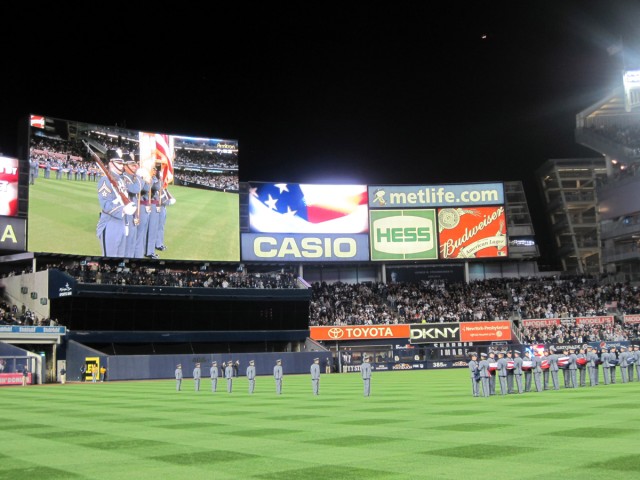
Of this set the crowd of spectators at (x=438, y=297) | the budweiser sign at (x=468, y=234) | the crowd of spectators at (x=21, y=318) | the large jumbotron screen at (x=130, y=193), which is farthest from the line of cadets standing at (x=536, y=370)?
the budweiser sign at (x=468, y=234)

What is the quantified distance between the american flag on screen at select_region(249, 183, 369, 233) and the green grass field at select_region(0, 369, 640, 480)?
48788mm

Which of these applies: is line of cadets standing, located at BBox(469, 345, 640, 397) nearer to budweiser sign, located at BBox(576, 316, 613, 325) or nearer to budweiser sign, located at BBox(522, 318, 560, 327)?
budweiser sign, located at BBox(576, 316, 613, 325)

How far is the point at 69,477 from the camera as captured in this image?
40.8 ft

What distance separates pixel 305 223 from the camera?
7769 centimetres

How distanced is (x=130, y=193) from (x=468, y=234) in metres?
36.3

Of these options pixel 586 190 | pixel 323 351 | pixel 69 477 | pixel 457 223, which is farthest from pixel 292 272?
pixel 69 477

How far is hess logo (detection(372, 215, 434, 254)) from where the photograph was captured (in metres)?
79.6

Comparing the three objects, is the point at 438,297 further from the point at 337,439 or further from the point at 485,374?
the point at 337,439

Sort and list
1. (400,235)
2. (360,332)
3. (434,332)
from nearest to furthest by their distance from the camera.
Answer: (360,332) → (434,332) → (400,235)

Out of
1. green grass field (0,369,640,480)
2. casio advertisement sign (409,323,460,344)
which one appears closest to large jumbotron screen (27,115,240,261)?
casio advertisement sign (409,323,460,344)

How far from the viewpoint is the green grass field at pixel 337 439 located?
12.4 meters

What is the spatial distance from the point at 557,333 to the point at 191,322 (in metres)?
34.5

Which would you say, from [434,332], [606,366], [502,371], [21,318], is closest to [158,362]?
[21,318]

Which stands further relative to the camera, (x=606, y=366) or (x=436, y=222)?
(x=436, y=222)
